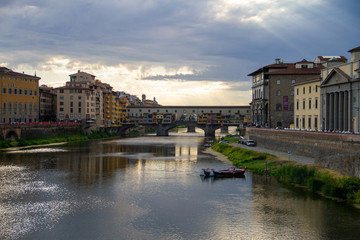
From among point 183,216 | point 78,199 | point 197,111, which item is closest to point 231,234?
point 183,216

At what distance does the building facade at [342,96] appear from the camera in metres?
43.2

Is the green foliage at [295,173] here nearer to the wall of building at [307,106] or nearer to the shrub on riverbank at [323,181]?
the shrub on riverbank at [323,181]

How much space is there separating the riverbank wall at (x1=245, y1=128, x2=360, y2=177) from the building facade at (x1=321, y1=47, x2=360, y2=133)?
4.52 m

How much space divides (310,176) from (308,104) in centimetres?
2396

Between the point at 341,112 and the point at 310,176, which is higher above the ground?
the point at 341,112

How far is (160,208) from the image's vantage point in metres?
29.1

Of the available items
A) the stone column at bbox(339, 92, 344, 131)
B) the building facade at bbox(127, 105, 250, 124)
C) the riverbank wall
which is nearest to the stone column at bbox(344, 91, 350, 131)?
the stone column at bbox(339, 92, 344, 131)

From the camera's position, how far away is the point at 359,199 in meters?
28.1

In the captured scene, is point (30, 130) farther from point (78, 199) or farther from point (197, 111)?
point (197, 111)

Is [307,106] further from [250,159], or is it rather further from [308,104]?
[250,159]

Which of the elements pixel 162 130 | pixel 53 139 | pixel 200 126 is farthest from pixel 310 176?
pixel 162 130

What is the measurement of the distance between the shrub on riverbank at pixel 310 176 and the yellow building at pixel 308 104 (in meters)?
10.2

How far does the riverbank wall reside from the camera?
3166cm

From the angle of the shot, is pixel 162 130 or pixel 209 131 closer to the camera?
pixel 209 131
